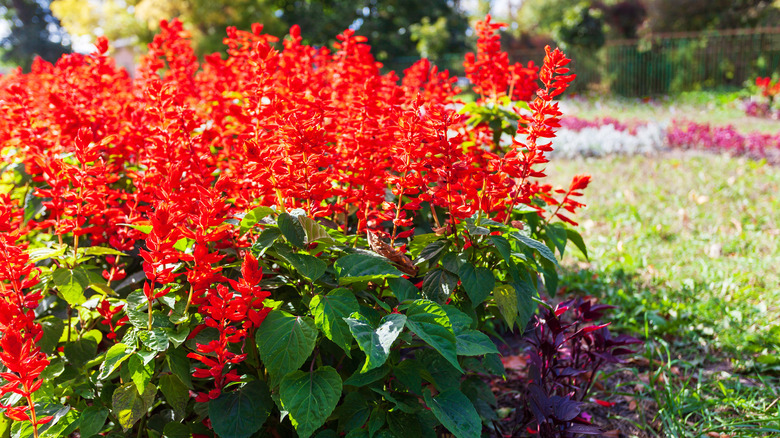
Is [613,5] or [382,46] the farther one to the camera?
[613,5]

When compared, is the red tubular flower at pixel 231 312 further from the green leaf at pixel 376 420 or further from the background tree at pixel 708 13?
the background tree at pixel 708 13

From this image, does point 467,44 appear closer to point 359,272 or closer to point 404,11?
point 404,11

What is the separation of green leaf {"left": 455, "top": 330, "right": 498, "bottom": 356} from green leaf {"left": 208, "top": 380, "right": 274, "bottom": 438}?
520mm

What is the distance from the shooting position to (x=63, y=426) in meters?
1.48

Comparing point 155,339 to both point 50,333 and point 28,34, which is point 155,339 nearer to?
point 50,333

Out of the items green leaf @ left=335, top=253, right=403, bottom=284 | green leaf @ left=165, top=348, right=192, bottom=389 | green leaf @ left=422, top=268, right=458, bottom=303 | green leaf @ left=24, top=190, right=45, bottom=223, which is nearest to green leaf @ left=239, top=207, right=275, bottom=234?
green leaf @ left=335, top=253, right=403, bottom=284

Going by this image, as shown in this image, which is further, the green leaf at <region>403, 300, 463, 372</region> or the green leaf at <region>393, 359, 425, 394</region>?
the green leaf at <region>393, 359, 425, 394</region>

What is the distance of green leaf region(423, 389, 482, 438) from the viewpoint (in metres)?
1.32

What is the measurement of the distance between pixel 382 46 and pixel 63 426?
A: 21085 mm

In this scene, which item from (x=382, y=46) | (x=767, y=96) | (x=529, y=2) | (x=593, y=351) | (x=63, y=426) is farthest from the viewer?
(x=529, y=2)

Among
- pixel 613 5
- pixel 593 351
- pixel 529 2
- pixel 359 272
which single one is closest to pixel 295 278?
pixel 359 272

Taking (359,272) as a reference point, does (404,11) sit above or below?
above

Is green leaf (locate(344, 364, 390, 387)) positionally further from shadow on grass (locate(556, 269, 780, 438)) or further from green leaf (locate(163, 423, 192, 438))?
shadow on grass (locate(556, 269, 780, 438))

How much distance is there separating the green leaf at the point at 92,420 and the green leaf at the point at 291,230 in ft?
2.26
